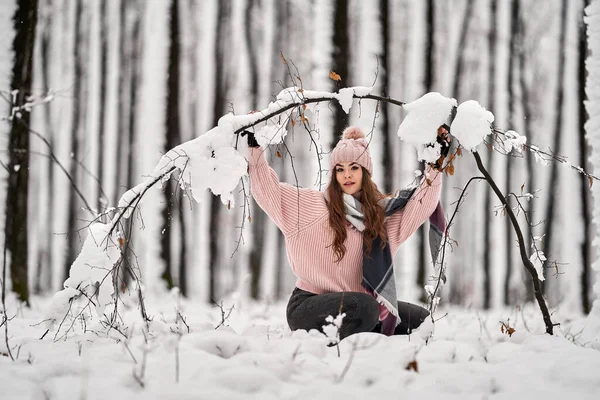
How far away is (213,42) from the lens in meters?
8.96

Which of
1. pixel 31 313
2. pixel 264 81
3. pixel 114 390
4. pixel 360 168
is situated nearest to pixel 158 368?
pixel 114 390

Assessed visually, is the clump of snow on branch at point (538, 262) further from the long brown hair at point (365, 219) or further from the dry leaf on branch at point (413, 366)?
the dry leaf on branch at point (413, 366)

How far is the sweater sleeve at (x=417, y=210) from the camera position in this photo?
2883mm

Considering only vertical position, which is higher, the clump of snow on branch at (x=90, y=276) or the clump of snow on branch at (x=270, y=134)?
the clump of snow on branch at (x=270, y=134)

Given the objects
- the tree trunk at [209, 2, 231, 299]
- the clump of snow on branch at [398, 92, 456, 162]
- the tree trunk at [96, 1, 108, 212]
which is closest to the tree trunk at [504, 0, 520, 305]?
the tree trunk at [209, 2, 231, 299]

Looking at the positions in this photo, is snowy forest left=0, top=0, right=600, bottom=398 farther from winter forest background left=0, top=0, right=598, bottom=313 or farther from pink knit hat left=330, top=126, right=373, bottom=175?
pink knit hat left=330, top=126, right=373, bottom=175

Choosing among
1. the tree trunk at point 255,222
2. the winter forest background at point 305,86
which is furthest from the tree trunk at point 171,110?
the tree trunk at point 255,222

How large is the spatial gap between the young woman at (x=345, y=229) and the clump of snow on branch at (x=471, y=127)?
52 centimetres

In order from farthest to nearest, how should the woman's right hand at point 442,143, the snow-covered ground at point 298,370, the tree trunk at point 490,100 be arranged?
the tree trunk at point 490,100 < the woman's right hand at point 442,143 < the snow-covered ground at point 298,370

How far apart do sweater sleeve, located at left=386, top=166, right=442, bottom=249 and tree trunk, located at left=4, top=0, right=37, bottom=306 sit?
465cm

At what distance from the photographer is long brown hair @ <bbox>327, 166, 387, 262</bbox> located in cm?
299

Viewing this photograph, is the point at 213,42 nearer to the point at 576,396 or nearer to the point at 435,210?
the point at 435,210

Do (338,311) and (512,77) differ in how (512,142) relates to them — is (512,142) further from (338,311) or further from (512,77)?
(512,77)

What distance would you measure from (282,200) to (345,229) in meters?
0.47
